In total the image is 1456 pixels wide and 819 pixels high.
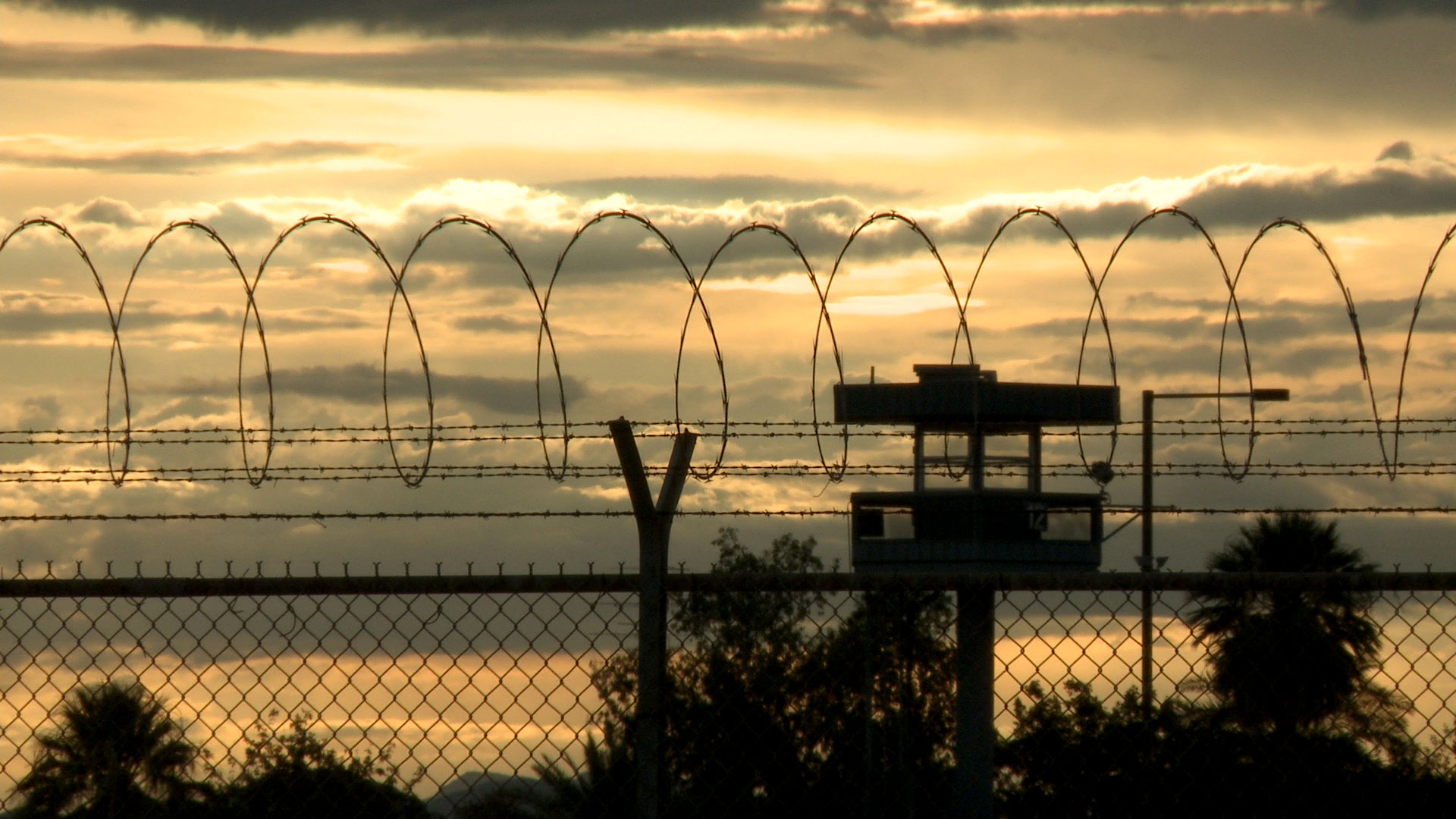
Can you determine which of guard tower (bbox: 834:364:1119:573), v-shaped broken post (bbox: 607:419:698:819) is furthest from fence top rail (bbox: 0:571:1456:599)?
guard tower (bbox: 834:364:1119:573)

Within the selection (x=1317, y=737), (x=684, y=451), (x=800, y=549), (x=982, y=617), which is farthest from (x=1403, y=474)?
(x=800, y=549)

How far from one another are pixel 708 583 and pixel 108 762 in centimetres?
268

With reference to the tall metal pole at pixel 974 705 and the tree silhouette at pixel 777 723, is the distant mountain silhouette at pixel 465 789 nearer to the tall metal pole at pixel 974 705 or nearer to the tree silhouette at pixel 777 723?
the tree silhouette at pixel 777 723

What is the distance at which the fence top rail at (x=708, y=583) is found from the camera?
17.8 ft

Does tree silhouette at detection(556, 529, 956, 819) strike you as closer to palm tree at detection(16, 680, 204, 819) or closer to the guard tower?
palm tree at detection(16, 680, 204, 819)

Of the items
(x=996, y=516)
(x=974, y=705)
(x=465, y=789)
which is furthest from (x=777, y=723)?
(x=996, y=516)

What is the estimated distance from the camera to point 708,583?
18.2ft

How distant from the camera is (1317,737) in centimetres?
934

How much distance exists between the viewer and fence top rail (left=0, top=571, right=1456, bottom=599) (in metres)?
5.43

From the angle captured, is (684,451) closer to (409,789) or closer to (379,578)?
(379,578)

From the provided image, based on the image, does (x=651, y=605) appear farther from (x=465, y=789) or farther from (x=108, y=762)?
(x=108, y=762)

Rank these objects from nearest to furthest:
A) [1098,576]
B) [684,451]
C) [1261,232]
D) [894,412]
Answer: [1098,576] → [684,451] → [1261,232] → [894,412]

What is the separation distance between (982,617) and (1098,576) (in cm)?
85

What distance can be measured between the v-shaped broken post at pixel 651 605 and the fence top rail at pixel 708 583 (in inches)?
2.9
